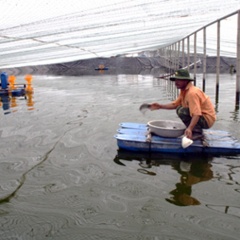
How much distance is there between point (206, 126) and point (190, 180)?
1056 millimetres

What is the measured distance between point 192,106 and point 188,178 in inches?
37.7

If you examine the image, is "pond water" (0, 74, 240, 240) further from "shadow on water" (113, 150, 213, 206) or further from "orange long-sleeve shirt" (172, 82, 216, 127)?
"orange long-sleeve shirt" (172, 82, 216, 127)

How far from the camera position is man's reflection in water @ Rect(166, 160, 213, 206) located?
2.76 m

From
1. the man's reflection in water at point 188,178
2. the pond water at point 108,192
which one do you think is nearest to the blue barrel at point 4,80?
the pond water at point 108,192

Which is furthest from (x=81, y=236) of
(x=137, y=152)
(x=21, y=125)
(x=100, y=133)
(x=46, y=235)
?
(x=21, y=125)

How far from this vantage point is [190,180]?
3.21m

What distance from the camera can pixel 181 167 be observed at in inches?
141

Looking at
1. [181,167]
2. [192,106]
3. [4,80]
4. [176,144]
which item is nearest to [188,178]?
[181,167]

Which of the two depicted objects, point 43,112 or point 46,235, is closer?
point 46,235

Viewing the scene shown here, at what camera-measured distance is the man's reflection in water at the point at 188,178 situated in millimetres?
2756

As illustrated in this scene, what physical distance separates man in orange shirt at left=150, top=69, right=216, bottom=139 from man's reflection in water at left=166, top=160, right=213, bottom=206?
0.39 metres

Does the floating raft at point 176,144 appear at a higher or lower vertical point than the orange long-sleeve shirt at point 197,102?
lower

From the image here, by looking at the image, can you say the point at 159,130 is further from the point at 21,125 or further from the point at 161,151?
the point at 21,125

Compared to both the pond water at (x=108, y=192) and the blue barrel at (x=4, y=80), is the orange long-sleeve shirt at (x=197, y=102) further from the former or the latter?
the blue barrel at (x=4, y=80)
